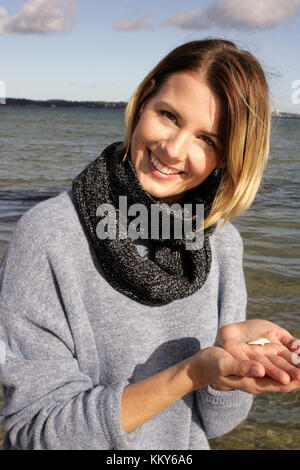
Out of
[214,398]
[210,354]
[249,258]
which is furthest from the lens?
[249,258]

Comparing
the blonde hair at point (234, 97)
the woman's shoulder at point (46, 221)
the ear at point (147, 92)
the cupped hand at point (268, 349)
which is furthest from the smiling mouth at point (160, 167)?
the cupped hand at point (268, 349)

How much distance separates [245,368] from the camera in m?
1.80

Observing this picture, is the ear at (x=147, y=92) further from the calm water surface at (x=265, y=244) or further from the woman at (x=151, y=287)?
the calm water surface at (x=265, y=244)

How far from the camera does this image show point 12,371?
1.91 metres

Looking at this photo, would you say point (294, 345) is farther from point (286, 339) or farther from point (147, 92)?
point (147, 92)

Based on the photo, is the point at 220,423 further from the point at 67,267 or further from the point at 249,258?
the point at 249,258

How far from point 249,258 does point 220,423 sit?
501 centimetres

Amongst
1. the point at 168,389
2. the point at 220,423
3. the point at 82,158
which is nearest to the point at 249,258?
the point at 220,423

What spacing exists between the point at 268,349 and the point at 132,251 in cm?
64

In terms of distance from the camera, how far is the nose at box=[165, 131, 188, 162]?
2.17 metres

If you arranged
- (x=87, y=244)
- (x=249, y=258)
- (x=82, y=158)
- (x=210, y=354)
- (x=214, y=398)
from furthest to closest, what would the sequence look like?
(x=82, y=158)
(x=249, y=258)
(x=214, y=398)
(x=87, y=244)
(x=210, y=354)

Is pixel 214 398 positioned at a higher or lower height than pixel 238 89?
lower

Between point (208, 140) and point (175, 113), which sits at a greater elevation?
point (175, 113)

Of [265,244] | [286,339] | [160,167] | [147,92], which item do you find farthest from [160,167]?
[265,244]
